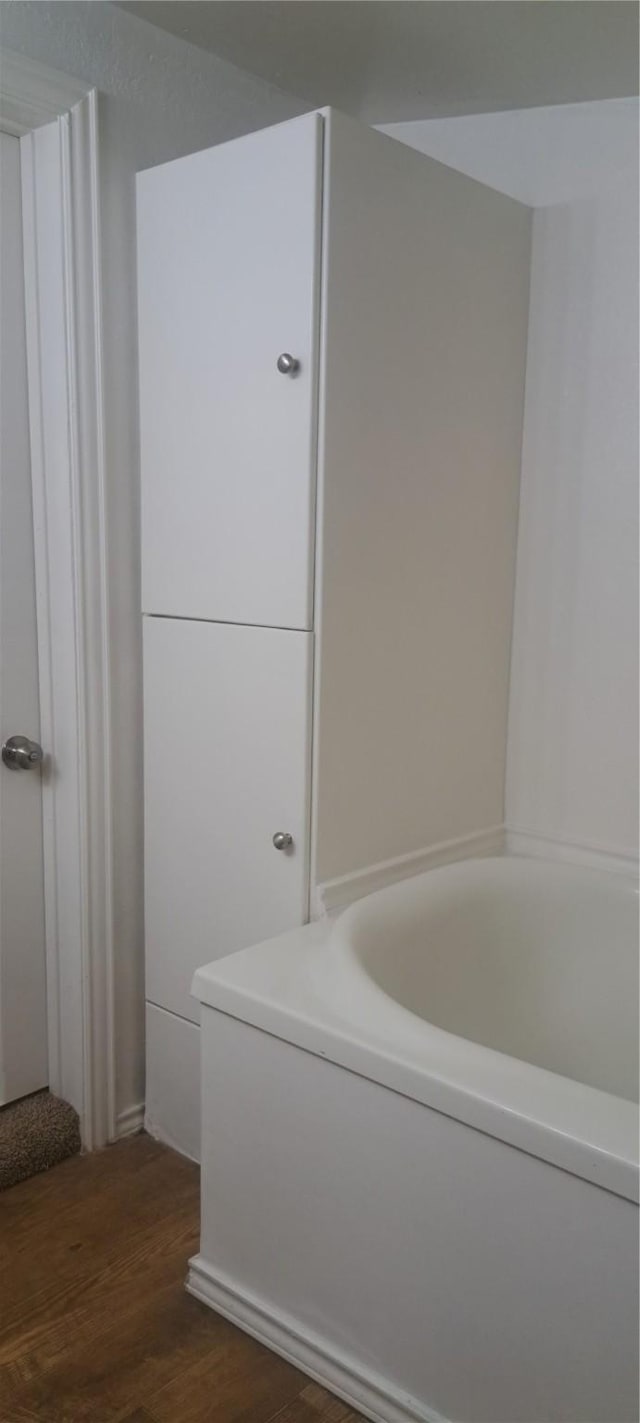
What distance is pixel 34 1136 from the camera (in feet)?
6.57

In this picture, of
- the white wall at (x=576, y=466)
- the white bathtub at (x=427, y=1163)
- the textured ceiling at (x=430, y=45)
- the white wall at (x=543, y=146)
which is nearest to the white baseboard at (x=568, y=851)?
the white wall at (x=576, y=466)

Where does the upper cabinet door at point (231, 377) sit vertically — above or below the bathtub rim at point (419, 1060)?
above

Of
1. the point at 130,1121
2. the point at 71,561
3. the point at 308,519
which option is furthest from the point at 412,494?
the point at 130,1121

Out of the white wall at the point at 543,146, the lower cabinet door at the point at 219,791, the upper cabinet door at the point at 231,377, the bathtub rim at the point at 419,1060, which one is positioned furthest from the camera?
the white wall at the point at 543,146

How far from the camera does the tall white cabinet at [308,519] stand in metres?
1.70

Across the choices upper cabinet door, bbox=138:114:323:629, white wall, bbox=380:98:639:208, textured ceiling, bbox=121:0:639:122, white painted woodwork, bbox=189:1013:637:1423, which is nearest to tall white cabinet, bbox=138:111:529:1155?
upper cabinet door, bbox=138:114:323:629

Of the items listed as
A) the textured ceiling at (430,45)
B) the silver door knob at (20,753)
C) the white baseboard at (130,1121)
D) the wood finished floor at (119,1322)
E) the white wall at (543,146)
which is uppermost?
the textured ceiling at (430,45)

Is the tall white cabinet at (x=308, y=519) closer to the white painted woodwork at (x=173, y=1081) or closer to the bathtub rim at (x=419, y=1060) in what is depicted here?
the white painted woodwork at (x=173, y=1081)

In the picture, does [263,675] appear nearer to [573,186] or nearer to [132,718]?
[132,718]

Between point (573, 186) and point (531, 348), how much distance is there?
0.98 feet

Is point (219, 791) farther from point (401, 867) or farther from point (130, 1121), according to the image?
point (130, 1121)

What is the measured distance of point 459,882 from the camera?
6.45ft

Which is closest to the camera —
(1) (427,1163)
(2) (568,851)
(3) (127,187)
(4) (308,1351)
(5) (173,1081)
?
(1) (427,1163)

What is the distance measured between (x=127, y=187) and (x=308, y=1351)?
193 centimetres
